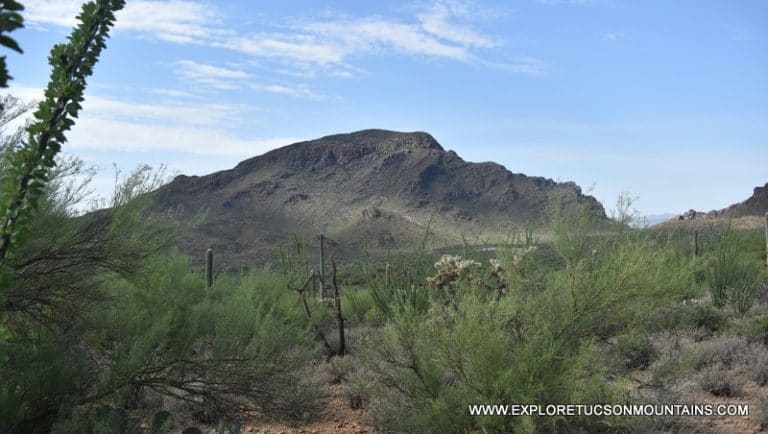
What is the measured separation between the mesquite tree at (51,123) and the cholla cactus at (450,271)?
6.39 metres

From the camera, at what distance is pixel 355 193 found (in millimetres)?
87875

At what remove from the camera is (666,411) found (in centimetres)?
617

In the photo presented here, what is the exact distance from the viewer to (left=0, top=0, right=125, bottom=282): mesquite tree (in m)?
2.04

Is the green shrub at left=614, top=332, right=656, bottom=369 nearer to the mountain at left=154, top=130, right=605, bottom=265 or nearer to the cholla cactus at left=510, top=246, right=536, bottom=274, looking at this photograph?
the cholla cactus at left=510, top=246, right=536, bottom=274

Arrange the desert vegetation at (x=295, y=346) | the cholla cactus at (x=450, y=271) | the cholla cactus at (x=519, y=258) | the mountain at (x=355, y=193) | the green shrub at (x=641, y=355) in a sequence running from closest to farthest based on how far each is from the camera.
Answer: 1. the desert vegetation at (x=295, y=346)
2. the cholla cactus at (x=519, y=258)
3. the green shrub at (x=641, y=355)
4. the cholla cactus at (x=450, y=271)
5. the mountain at (x=355, y=193)

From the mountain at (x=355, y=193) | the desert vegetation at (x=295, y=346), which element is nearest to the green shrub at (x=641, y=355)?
the desert vegetation at (x=295, y=346)

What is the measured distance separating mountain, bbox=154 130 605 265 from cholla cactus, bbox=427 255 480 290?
58.1 metres

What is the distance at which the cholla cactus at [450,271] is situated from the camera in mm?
8453

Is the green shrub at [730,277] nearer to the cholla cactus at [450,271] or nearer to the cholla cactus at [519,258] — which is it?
the cholla cactus at [450,271]

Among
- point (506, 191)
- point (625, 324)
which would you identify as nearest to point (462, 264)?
point (625, 324)

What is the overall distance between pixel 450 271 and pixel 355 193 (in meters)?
79.2

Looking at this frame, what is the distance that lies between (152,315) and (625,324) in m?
4.79

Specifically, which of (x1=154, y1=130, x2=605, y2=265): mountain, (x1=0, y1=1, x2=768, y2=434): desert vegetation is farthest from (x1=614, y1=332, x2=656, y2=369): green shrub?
(x1=154, y1=130, x2=605, y2=265): mountain

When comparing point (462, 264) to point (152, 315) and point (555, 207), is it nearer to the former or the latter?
point (555, 207)
